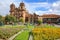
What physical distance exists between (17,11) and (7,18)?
2.60m

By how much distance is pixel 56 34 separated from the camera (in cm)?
880

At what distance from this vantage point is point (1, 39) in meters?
7.64

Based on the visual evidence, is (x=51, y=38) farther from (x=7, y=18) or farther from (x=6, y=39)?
(x=7, y=18)

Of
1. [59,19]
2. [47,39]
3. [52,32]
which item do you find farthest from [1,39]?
[59,19]

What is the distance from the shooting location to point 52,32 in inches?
354

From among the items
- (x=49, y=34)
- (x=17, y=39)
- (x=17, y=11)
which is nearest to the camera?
(x=17, y=39)

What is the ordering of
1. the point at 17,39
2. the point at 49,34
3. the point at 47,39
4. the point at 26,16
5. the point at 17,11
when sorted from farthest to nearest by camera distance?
the point at 26,16 → the point at 17,11 → the point at 49,34 → the point at 47,39 → the point at 17,39

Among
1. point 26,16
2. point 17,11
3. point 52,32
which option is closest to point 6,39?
point 52,32

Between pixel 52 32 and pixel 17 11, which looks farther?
pixel 17 11

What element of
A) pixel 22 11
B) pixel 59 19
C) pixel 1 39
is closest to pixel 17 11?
pixel 22 11

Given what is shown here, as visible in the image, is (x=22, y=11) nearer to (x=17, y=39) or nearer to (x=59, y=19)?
(x=59, y=19)

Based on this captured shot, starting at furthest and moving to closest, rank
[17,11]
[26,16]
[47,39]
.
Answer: [26,16]
[17,11]
[47,39]

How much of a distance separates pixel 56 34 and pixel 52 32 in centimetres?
27

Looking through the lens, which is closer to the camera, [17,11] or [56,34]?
Answer: [56,34]
